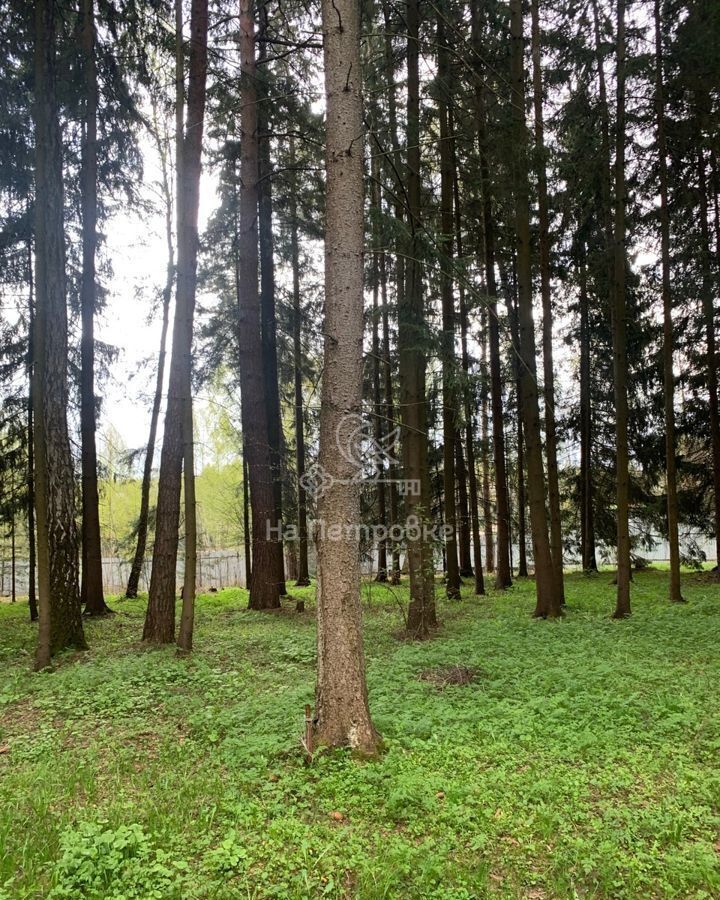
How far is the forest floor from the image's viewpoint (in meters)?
2.82

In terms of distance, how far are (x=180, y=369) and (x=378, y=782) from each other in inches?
230

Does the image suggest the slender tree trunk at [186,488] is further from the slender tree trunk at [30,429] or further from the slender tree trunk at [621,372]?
the slender tree trunk at [621,372]

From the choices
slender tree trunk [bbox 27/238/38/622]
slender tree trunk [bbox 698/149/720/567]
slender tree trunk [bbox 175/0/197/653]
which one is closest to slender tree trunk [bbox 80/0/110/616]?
slender tree trunk [bbox 27/238/38/622]

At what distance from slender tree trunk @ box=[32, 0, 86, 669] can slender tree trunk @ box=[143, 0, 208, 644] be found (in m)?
1.09

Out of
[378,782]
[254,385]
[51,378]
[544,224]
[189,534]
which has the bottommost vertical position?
[378,782]

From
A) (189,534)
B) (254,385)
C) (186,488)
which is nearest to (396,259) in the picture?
(254,385)

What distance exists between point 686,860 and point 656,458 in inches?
620

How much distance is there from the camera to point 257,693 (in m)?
5.59

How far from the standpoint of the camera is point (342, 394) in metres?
4.40

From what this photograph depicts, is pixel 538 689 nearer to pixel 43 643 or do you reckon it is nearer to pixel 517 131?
pixel 43 643

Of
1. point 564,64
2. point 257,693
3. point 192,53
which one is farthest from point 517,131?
point 257,693

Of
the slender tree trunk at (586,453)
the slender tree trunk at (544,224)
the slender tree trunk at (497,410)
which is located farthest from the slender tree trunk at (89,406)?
the slender tree trunk at (586,453)

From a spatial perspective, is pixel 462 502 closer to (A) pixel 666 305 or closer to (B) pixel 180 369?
(A) pixel 666 305

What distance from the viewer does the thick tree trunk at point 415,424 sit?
820 centimetres
